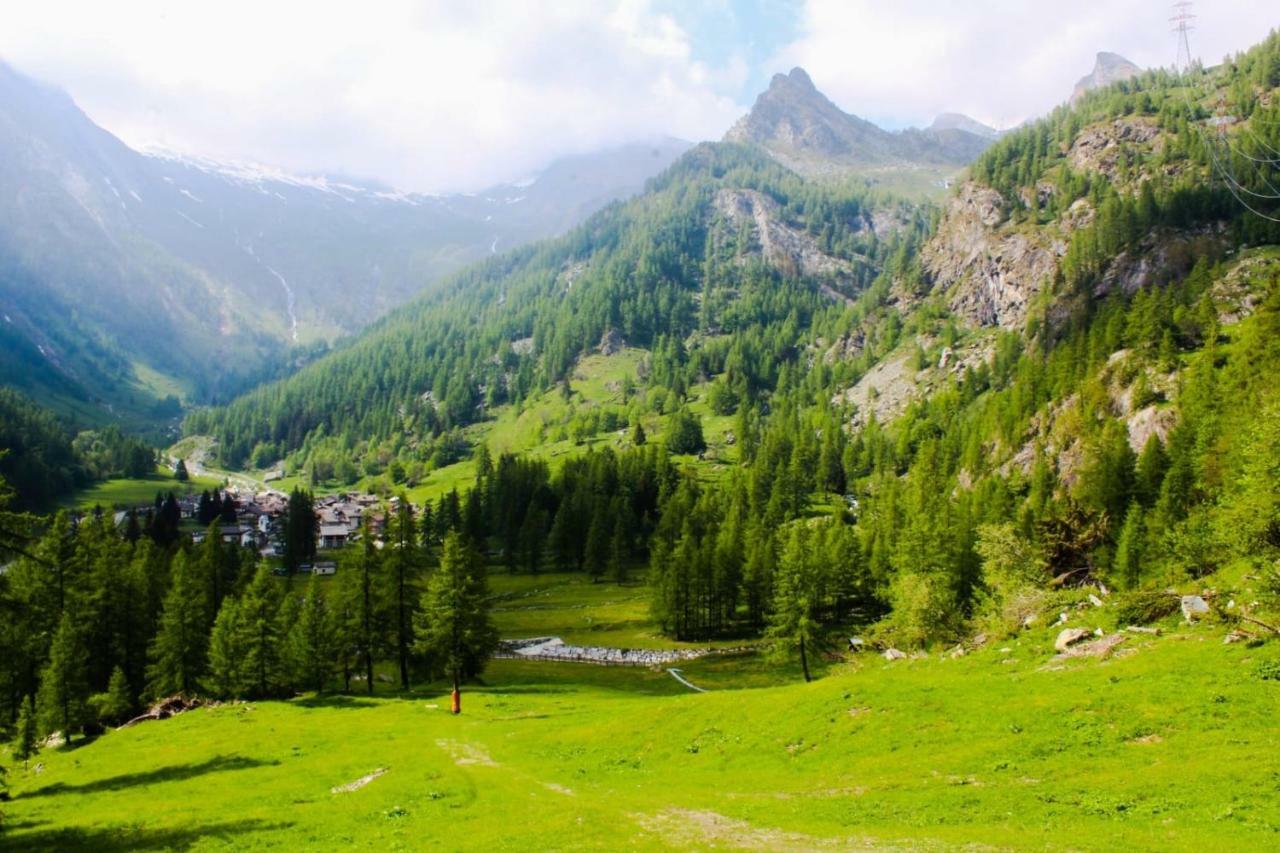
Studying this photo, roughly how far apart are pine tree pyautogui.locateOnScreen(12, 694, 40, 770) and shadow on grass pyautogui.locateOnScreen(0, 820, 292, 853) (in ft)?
70.3

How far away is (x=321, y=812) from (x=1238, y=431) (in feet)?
300

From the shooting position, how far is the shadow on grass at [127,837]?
2677 cm

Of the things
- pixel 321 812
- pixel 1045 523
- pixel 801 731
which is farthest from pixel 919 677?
pixel 1045 523

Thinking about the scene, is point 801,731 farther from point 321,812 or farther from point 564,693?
point 564,693

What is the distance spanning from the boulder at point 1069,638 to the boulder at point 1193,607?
423 centimetres

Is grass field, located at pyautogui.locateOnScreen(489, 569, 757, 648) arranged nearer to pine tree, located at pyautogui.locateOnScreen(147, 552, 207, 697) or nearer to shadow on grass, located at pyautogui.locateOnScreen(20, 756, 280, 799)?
pine tree, located at pyautogui.locateOnScreen(147, 552, 207, 697)

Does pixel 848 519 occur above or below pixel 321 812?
above

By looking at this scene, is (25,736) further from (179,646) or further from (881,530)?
(881,530)

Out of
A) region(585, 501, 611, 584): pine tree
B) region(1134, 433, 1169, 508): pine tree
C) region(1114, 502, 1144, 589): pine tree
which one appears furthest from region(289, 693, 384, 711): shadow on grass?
region(1134, 433, 1169, 508): pine tree

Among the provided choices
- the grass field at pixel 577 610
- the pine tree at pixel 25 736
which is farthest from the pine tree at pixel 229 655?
the grass field at pixel 577 610

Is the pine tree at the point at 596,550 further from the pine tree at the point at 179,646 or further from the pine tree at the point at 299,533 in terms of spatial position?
the pine tree at the point at 179,646

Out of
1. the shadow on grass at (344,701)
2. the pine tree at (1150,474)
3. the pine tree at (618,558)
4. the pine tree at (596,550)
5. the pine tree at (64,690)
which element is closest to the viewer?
the pine tree at (64,690)

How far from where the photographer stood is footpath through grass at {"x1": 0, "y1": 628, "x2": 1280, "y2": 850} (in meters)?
20.1

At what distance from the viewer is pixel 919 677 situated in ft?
116
